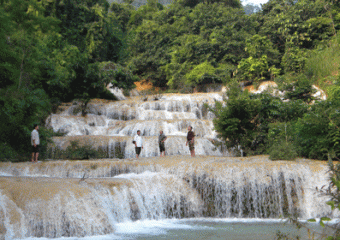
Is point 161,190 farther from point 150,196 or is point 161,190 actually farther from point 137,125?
point 137,125

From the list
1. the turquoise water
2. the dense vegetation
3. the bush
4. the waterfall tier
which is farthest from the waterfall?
the turquoise water

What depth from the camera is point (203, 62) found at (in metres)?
32.4

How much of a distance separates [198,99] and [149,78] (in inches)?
642

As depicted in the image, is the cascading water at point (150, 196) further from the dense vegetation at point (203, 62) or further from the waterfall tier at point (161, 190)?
the dense vegetation at point (203, 62)

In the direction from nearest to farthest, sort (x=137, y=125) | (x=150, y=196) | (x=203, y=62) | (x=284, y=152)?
1. (x=150, y=196)
2. (x=284, y=152)
3. (x=137, y=125)
4. (x=203, y=62)

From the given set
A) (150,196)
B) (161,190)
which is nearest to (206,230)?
(150,196)

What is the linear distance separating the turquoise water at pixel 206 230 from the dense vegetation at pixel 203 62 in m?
3.59

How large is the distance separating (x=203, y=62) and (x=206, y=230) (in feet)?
85.5

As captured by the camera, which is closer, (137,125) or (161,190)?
(161,190)

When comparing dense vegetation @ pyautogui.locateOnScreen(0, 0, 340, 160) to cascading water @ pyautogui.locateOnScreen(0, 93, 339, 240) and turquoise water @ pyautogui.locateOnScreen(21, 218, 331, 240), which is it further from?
turquoise water @ pyautogui.locateOnScreen(21, 218, 331, 240)

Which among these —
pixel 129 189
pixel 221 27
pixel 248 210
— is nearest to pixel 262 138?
pixel 248 210

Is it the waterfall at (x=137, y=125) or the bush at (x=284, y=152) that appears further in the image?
the waterfall at (x=137, y=125)

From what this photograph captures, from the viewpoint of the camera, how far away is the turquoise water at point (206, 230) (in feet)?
23.1

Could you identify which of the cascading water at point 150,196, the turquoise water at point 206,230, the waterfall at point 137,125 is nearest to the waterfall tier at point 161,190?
the cascading water at point 150,196
